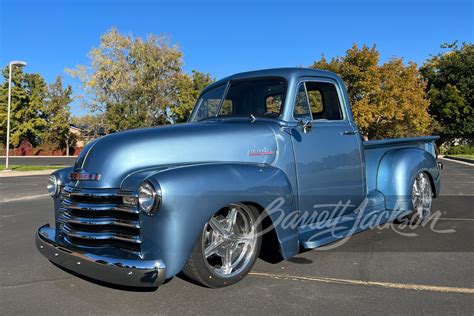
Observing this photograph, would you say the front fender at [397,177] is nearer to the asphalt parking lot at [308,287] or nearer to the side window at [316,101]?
the asphalt parking lot at [308,287]

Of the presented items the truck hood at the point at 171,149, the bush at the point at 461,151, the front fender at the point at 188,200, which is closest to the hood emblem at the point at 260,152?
the truck hood at the point at 171,149

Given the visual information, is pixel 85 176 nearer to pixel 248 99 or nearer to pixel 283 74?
pixel 248 99

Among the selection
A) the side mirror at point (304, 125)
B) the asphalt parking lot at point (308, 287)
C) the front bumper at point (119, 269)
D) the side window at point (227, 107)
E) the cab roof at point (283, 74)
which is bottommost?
the asphalt parking lot at point (308, 287)

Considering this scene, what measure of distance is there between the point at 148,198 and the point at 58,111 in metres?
56.1

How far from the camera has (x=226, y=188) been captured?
3.47 meters

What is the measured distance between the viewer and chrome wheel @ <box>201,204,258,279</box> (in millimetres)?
3699

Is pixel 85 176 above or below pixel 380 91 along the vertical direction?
below

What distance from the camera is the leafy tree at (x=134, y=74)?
33312mm

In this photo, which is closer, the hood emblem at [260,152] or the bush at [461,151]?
the hood emblem at [260,152]

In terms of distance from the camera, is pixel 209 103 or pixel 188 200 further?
pixel 209 103

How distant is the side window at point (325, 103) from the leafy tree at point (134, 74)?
92.1 ft

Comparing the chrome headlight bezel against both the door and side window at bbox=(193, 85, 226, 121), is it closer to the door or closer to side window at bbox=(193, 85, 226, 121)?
side window at bbox=(193, 85, 226, 121)

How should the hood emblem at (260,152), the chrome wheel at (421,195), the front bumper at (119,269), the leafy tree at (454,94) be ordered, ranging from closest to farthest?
the front bumper at (119,269) → the hood emblem at (260,152) → the chrome wheel at (421,195) → the leafy tree at (454,94)

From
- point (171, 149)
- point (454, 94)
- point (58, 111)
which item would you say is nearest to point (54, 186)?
point (171, 149)
